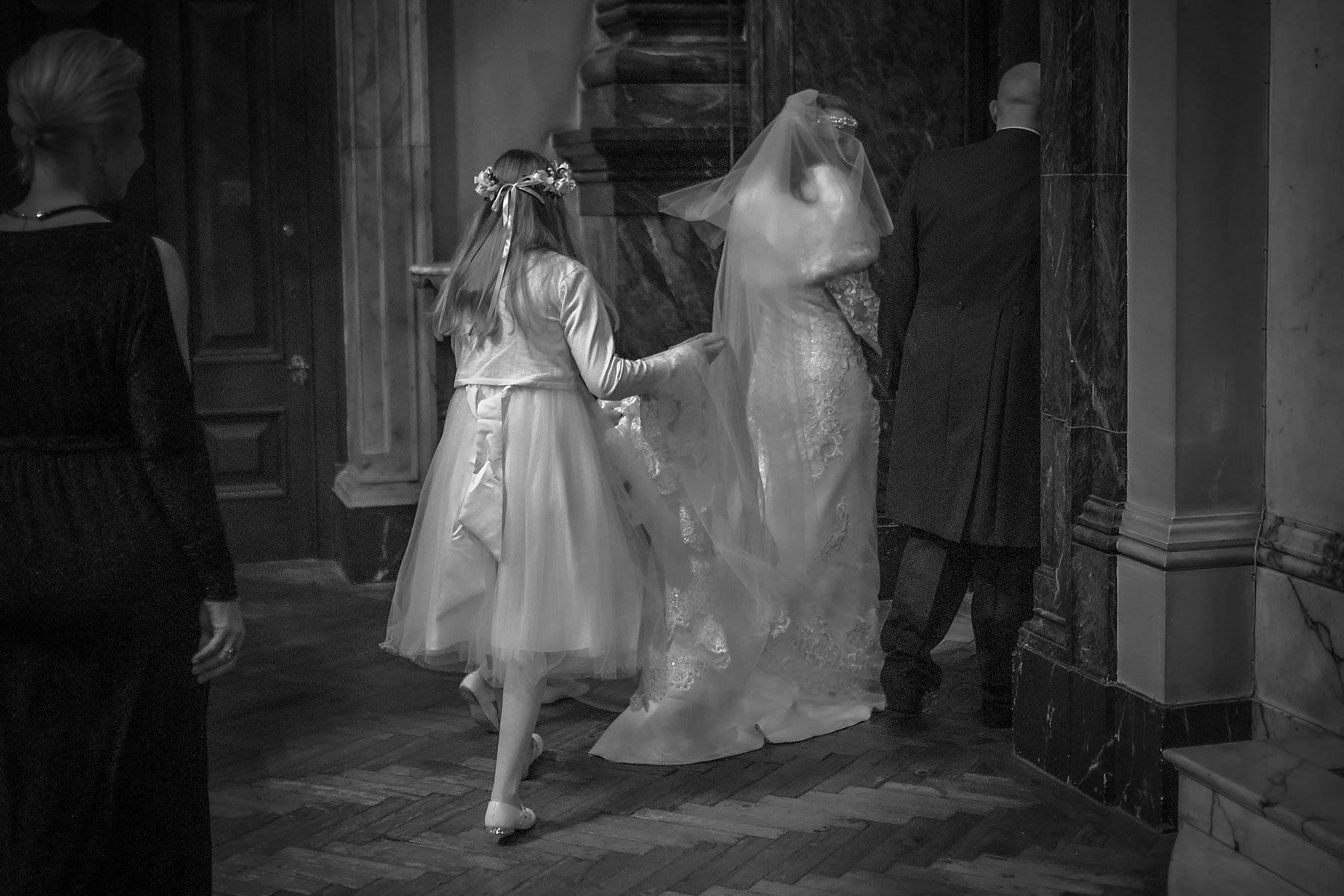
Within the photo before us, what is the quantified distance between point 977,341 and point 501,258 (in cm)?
140

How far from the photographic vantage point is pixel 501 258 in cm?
382

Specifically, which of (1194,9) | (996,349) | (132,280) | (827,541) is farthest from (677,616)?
(132,280)

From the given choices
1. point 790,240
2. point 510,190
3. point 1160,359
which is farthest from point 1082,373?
point 510,190

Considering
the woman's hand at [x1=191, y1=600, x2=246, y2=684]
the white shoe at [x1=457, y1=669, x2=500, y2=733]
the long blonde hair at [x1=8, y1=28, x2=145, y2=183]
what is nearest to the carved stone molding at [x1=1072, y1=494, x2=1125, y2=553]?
the white shoe at [x1=457, y1=669, x2=500, y2=733]

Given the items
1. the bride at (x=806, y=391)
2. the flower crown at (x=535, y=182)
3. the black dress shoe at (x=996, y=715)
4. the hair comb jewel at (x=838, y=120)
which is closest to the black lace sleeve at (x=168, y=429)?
the flower crown at (x=535, y=182)

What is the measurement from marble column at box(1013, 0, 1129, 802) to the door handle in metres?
3.75

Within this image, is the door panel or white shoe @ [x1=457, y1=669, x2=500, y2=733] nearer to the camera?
white shoe @ [x1=457, y1=669, x2=500, y2=733]

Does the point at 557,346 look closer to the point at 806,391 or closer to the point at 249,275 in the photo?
the point at 806,391

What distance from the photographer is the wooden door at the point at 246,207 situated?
21.2 feet

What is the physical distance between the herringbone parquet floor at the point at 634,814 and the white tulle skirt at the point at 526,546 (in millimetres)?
353

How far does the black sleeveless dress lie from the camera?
224 centimetres

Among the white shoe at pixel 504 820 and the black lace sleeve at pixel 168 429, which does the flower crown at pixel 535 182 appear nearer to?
the white shoe at pixel 504 820

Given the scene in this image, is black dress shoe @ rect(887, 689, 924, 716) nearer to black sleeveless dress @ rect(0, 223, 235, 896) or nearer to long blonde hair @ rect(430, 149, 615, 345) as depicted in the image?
long blonde hair @ rect(430, 149, 615, 345)

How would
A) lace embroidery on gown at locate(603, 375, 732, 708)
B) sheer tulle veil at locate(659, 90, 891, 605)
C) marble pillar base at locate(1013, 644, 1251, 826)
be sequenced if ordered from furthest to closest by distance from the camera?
sheer tulle veil at locate(659, 90, 891, 605) → lace embroidery on gown at locate(603, 375, 732, 708) → marble pillar base at locate(1013, 644, 1251, 826)
